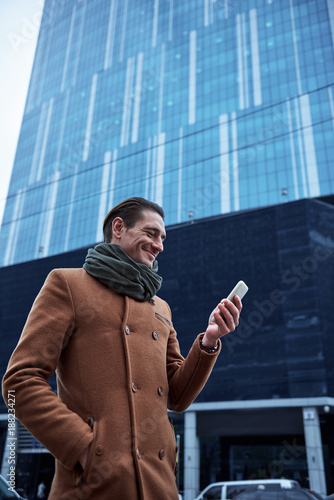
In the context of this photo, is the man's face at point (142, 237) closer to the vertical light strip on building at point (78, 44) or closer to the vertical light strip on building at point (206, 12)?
the vertical light strip on building at point (206, 12)

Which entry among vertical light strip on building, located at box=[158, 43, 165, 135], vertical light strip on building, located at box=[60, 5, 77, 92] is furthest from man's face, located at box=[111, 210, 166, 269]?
vertical light strip on building, located at box=[60, 5, 77, 92]

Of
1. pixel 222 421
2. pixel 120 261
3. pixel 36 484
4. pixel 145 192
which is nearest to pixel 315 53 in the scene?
pixel 145 192

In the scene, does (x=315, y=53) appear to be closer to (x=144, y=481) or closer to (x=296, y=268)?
(x=296, y=268)

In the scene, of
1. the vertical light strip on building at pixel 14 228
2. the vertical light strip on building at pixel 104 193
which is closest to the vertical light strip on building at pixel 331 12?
the vertical light strip on building at pixel 104 193

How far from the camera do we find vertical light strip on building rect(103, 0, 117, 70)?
67.6 metres

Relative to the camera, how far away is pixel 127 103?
61.6m

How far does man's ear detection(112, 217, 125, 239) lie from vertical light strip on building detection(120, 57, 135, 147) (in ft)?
193

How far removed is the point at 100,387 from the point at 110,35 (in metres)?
78.1

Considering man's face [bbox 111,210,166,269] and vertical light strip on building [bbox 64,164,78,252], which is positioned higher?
vertical light strip on building [bbox 64,164,78,252]

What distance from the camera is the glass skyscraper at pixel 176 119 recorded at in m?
49.3

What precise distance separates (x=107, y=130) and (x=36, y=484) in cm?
4724

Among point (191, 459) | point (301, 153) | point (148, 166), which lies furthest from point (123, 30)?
point (191, 459)

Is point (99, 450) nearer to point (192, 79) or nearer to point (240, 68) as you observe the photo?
point (240, 68)

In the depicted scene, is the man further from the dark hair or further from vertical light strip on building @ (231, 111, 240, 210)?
vertical light strip on building @ (231, 111, 240, 210)
